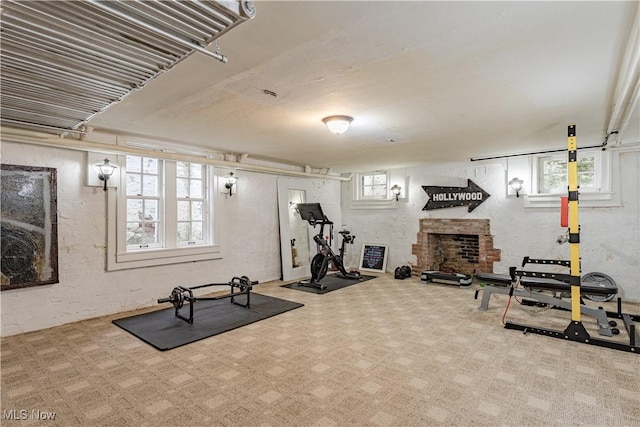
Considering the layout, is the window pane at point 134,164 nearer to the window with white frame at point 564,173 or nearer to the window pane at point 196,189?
the window pane at point 196,189

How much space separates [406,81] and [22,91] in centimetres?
295

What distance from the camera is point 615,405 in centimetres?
238

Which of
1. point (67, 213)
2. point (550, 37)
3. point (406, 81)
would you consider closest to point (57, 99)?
point (67, 213)

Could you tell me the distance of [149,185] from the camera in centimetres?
521

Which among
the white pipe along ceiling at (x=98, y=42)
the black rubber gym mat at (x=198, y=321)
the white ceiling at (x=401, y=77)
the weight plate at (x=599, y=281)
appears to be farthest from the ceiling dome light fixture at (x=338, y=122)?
the weight plate at (x=599, y=281)

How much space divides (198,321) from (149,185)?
2.40m

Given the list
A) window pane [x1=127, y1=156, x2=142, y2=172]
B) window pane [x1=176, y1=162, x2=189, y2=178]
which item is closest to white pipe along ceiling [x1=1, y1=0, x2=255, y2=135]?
window pane [x1=127, y1=156, x2=142, y2=172]

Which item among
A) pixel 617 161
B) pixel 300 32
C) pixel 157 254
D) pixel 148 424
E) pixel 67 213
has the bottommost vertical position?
pixel 148 424

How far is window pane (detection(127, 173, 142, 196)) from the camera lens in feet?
16.3

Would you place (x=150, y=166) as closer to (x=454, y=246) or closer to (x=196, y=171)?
(x=196, y=171)

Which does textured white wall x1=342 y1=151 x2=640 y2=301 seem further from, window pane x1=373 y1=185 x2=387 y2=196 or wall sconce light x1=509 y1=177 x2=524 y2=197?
window pane x1=373 y1=185 x2=387 y2=196

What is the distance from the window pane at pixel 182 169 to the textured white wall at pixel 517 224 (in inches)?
173

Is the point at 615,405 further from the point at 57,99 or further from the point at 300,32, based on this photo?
the point at 57,99

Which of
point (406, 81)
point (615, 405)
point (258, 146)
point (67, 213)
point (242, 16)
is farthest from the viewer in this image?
point (258, 146)
